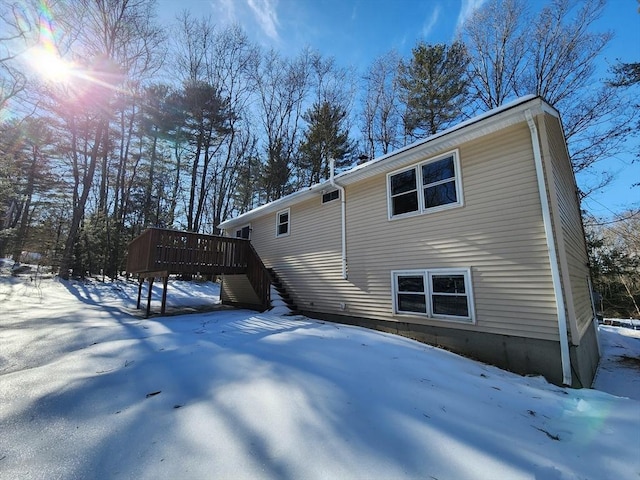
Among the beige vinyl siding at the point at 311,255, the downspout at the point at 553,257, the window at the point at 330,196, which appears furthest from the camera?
the window at the point at 330,196

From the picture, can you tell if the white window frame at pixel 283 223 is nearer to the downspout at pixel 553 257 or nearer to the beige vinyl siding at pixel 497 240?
the beige vinyl siding at pixel 497 240

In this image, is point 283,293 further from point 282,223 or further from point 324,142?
point 324,142

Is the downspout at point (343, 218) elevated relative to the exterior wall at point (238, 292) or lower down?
elevated

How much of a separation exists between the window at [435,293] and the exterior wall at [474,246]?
0.47ft

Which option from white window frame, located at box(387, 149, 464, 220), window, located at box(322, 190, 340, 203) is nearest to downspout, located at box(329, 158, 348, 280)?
window, located at box(322, 190, 340, 203)

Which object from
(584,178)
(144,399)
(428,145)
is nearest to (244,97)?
(428,145)

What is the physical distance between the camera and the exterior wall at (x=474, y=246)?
16.9 ft

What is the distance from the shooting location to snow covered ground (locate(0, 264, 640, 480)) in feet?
6.58

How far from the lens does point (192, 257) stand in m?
9.23

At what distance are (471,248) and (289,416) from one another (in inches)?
193

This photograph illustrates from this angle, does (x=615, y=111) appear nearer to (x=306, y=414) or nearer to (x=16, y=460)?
(x=306, y=414)

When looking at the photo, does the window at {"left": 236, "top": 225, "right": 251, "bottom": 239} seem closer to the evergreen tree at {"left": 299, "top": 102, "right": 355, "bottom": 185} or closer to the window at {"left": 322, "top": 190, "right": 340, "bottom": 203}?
the window at {"left": 322, "top": 190, "right": 340, "bottom": 203}

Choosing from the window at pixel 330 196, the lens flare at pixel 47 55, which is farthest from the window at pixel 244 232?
the lens flare at pixel 47 55

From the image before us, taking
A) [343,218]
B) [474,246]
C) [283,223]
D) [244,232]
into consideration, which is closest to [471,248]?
[474,246]
